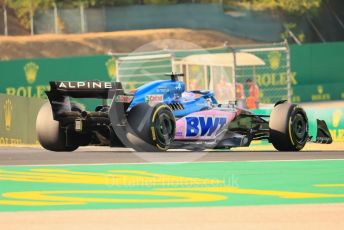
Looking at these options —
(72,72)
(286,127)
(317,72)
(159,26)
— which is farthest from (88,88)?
(159,26)

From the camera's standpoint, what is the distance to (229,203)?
998 cm

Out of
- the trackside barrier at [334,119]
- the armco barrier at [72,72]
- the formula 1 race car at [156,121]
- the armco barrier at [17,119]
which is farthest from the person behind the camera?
the armco barrier at [72,72]

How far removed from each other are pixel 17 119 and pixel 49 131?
7001 millimetres

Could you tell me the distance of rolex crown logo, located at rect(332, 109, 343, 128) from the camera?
26.9m

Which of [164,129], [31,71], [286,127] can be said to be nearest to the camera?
[164,129]

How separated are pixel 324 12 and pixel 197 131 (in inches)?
2287

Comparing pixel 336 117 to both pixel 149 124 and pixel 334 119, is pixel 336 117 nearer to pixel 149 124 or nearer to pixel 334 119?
pixel 334 119

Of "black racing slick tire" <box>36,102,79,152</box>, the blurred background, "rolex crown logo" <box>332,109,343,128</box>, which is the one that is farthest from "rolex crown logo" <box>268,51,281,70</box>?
"black racing slick tire" <box>36,102,79,152</box>

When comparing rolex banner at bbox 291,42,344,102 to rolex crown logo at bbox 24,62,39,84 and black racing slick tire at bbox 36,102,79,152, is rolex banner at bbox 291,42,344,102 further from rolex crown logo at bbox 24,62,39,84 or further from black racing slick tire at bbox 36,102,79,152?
black racing slick tire at bbox 36,102,79,152

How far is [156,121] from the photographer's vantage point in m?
17.1

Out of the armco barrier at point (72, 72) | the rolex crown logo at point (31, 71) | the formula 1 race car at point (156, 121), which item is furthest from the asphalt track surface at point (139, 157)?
the rolex crown logo at point (31, 71)

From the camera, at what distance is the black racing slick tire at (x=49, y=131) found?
17703 millimetres

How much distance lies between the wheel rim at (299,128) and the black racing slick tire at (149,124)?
109 inches

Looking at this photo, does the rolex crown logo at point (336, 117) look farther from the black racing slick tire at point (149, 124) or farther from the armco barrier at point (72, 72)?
the armco barrier at point (72, 72)
